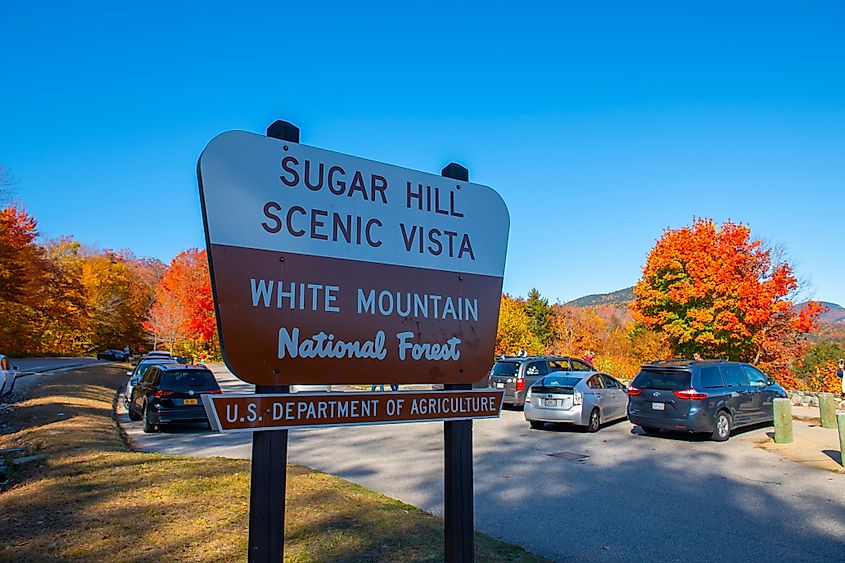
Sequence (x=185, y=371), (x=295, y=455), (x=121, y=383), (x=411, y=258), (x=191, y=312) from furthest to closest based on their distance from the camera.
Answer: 1. (x=191, y=312)
2. (x=121, y=383)
3. (x=185, y=371)
4. (x=295, y=455)
5. (x=411, y=258)

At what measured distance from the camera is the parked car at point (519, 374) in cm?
2005

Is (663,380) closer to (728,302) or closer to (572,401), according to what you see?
(572,401)

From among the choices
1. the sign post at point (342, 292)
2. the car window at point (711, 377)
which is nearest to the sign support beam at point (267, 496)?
the sign post at point (342, 292)

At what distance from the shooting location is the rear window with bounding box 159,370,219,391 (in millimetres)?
14398

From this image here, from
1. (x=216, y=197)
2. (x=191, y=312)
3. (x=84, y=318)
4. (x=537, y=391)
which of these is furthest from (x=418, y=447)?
(x=84, y=318)

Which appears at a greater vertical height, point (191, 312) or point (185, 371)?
point (191, 312)

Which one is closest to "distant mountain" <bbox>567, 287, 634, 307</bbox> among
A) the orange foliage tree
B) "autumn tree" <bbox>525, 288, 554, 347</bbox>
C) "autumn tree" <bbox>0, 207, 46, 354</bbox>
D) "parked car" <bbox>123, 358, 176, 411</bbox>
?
"autumn tree" <bbox>525, 288, 554, 347</bbox>

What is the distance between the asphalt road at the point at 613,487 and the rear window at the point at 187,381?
1138 millimetres

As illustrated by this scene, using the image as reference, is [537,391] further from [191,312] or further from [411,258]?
[191,312]

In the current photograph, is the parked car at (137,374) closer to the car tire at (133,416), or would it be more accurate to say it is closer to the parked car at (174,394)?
the car tire at (133,416)

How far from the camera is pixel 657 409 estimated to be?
508 inches

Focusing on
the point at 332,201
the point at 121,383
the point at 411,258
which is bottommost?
the point at 121,383

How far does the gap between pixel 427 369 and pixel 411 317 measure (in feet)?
1.12

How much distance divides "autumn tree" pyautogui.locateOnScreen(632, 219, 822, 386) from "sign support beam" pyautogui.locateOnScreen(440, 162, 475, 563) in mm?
25586
